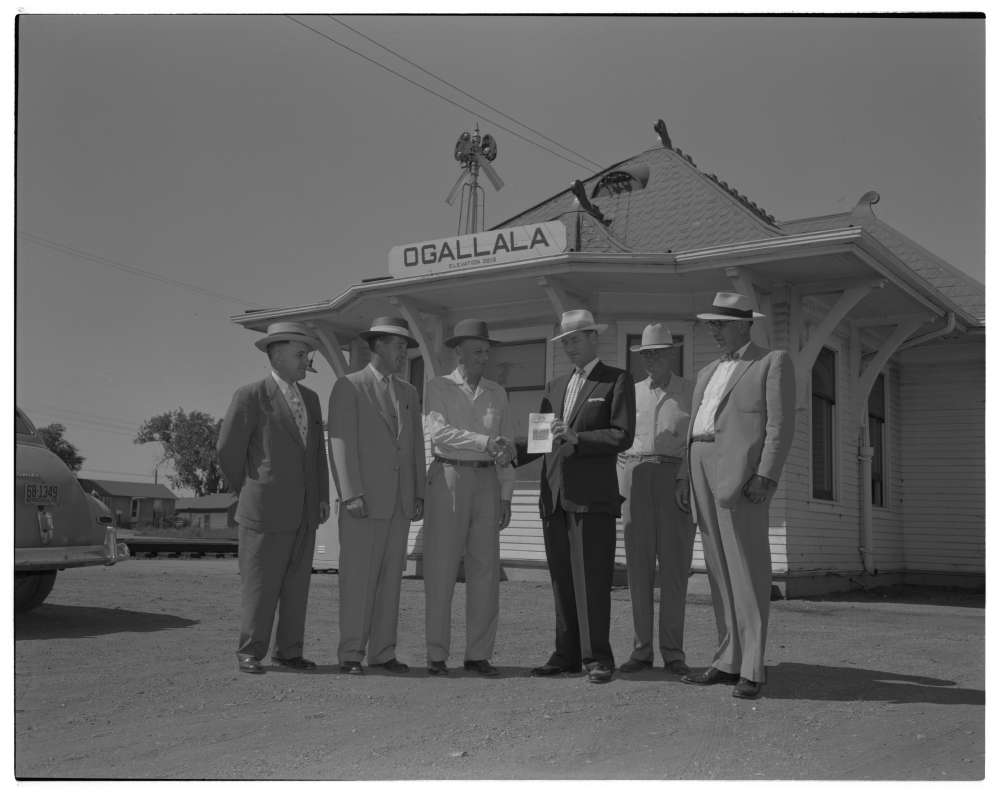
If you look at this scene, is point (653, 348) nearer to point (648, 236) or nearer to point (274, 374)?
point (274, 374)

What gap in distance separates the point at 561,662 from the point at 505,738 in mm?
1391

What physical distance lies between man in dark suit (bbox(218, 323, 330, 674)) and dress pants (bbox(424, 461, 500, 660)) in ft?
1.95

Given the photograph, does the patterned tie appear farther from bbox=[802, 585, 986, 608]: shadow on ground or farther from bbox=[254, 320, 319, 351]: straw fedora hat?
bbox=[802, 585, 986, 608]: shadow on ground

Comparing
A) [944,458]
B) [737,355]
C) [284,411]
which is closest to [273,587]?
[284,411]

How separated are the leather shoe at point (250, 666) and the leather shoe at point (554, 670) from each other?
1314mm

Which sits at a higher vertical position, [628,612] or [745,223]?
[745,223]

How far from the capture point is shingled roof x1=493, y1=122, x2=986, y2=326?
11.8m

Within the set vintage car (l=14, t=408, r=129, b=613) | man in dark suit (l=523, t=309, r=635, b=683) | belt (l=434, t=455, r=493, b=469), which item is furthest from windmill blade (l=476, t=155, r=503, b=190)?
belt (l=434, t=455, r=493, b=469)

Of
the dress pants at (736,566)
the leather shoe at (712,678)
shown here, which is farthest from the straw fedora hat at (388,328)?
the leather shoe at (712,678)

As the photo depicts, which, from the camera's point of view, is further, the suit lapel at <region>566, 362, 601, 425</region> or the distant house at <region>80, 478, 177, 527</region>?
the distant house at <region>80, 478, 177, 527</region>

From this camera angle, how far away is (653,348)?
18.6ft

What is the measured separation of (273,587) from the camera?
4.95 meters

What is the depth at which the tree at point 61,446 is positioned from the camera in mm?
4793
